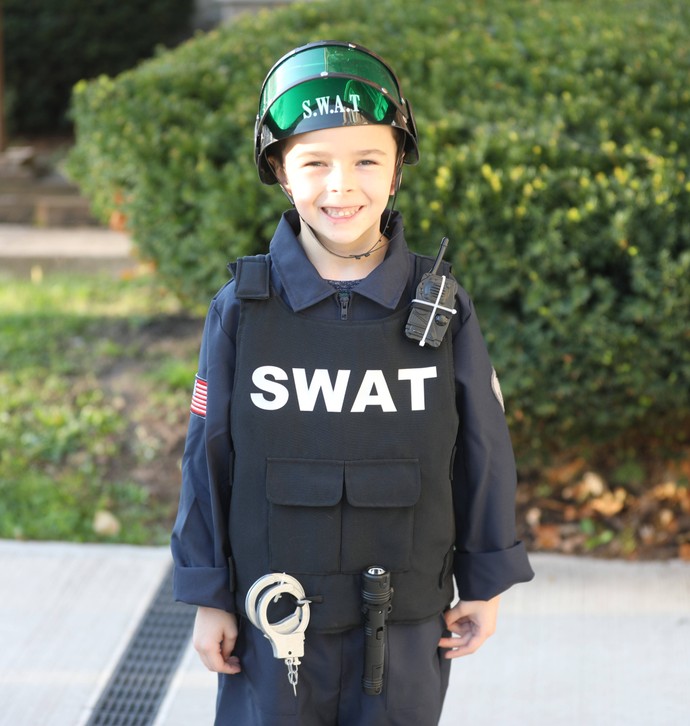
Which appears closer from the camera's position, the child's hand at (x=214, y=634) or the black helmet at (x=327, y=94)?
the black helmet at (x=327, y=94)

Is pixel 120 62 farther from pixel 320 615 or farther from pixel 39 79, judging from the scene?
pixel 320 615

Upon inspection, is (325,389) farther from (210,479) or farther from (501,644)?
(501,644)

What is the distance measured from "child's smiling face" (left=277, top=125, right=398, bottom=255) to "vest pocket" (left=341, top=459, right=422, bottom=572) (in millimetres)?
404

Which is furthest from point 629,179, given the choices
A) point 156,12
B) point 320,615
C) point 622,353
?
point 156,12

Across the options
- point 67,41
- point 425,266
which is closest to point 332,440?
point 425,266

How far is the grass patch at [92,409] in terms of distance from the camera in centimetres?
370

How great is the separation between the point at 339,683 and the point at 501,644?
1219 millimetres

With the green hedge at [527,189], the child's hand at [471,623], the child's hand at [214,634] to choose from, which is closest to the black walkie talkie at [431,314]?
the child's hand at [471,623]

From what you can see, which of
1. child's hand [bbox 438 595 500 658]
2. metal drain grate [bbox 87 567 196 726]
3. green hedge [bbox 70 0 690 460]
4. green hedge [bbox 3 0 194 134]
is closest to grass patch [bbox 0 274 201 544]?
metal drain grate [bbox 87 567 196 726]

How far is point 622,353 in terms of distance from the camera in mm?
3191

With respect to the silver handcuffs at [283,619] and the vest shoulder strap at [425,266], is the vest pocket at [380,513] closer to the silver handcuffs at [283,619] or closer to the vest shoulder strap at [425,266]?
the silver handcuffs at [283,619]

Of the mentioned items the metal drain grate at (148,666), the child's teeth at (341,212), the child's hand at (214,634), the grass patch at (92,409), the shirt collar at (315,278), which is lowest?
the metal drain grate at (148,666)

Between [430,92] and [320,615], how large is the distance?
290 centimetres

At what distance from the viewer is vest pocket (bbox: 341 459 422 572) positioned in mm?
1760
